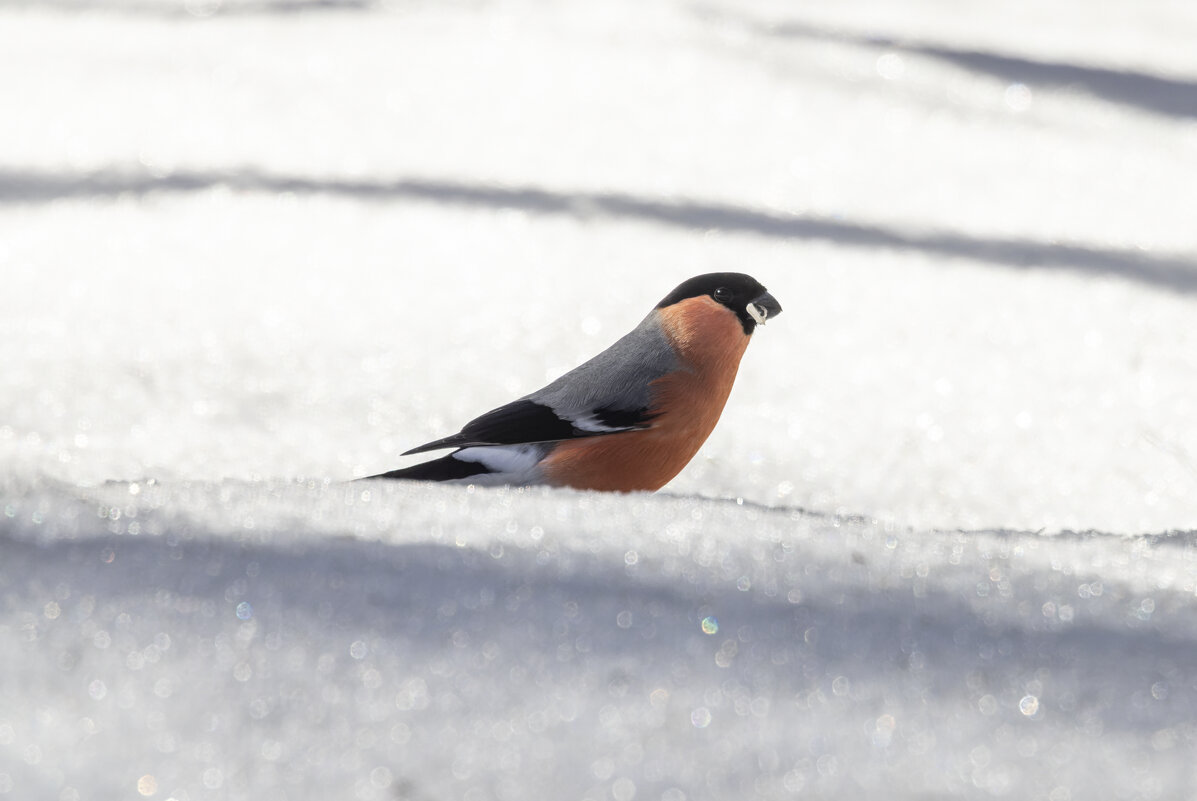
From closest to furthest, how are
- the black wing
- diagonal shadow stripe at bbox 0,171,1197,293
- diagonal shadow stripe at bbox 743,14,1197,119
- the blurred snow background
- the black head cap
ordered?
the blurred snow background, the black wing, the black head cap, diagonal shadow stripe at bbox 0,171,1197,293, diagonal shadow stripe at bbox 743,14,1197,119

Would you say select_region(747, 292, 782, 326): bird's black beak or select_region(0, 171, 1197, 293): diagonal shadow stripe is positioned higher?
select_region(747, 292, 782, 326): bird's black beak

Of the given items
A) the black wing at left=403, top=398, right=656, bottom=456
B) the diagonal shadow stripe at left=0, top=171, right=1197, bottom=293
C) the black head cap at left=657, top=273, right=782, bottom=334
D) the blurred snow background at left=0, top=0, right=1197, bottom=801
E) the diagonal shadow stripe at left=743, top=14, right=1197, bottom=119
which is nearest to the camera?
the blurred snow background at left=0, top=0, right=1197, bottom=801

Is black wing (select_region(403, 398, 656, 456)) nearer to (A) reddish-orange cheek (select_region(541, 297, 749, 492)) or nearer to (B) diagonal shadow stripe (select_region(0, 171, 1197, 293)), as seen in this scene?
(A) reddish-orange cheek (select_region(541, 297, 749, 492))

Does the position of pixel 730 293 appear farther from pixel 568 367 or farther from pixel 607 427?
pixel 568 367

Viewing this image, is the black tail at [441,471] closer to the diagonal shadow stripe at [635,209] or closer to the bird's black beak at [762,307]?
the bird's black beak at [762,307]

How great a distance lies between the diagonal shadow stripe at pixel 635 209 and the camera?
3555 millimetres

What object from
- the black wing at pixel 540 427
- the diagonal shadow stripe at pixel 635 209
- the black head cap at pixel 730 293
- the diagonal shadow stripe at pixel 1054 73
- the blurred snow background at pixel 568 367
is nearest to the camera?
the blurred snow background at pixel 568 367

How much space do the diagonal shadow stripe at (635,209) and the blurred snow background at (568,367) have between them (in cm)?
2

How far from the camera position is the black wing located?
187 centimetres

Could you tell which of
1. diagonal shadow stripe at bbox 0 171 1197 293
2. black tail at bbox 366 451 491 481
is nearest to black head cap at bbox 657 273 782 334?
black tail at bbox 366 451 491 481

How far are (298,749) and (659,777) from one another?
1.00 ft

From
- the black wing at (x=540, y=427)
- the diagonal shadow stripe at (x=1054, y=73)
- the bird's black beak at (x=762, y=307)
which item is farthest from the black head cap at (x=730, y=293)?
the diagonal shadow stripe at (x=1054, y=73)

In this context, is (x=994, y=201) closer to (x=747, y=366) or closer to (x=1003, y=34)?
(x=747, y=366)

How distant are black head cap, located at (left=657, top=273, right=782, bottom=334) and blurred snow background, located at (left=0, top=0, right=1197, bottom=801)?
327mm
